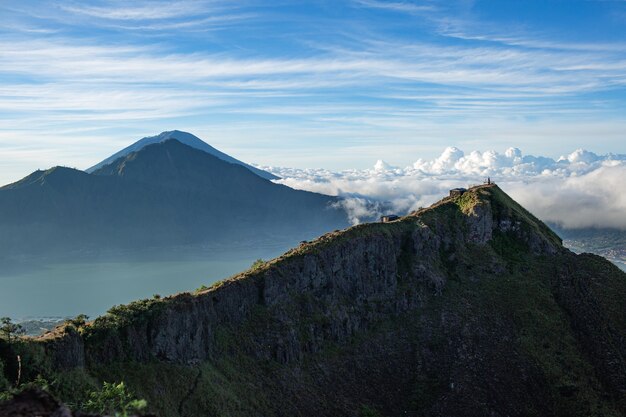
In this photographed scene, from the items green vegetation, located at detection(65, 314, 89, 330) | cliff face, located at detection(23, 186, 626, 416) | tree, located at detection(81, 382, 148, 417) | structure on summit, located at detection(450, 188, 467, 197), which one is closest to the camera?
tree, located at detection(81, 382, 148, 417)

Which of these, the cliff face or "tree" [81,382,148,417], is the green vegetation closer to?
the cliff face

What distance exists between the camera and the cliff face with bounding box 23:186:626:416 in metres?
63.8

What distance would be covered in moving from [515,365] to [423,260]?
25234 millimetres

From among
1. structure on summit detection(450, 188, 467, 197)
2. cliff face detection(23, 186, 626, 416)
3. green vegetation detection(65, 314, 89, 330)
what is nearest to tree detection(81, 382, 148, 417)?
cliff face detection(23, 186, 626, 416)

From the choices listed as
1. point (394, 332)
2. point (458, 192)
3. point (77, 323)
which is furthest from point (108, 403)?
point (458, 192)

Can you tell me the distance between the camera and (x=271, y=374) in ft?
244

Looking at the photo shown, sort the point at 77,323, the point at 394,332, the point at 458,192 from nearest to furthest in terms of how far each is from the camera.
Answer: the point at 77,323 → the point at 394,332 → the point at 458,192

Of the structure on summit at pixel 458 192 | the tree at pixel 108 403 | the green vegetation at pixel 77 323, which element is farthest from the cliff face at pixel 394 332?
the tree at pixel 108 403

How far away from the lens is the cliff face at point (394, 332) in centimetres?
6384

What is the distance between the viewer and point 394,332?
91.8m

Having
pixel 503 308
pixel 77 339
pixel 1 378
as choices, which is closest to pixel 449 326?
pixel 503 308

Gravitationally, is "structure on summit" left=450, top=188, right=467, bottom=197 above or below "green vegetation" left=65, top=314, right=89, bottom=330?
above

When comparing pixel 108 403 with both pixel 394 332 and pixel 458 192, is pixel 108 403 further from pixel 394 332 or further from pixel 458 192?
pixel 458 192

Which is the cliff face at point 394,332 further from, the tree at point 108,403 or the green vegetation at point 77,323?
the tree at point 108,403
